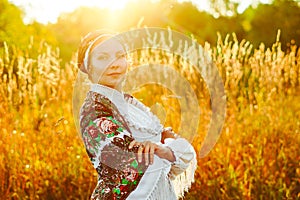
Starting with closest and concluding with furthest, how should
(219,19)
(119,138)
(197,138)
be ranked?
(119,138), (197,138), (219,19)

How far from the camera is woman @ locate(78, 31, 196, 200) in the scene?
2016 millimetres

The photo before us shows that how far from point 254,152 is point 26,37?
3654 millimetres

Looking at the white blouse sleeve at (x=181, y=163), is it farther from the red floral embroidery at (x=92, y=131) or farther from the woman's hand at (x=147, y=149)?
the red floral embroidery at (x=92, y=131)

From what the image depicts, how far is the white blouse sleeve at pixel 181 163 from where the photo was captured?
2.16 m

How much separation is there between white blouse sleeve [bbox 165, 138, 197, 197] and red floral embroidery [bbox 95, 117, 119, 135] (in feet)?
0.82

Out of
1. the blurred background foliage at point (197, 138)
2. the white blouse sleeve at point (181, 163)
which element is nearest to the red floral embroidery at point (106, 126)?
the white blouse sleeve at point (181, 163)

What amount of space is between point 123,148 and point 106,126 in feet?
0.31

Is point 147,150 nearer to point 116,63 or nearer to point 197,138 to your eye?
point 116,63

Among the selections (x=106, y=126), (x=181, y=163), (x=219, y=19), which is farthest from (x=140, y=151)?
(x=219, y=19)

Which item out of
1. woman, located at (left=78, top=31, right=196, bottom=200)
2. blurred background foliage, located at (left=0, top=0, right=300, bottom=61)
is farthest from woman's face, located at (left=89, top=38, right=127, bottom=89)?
blurred background foliage, located at (left=0, top=0, right=300, bottom=61)

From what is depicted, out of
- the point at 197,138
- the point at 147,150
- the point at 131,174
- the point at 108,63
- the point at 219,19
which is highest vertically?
the point at 219,19

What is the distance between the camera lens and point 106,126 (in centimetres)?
200

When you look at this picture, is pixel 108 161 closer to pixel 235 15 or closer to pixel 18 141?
pixel 18 141

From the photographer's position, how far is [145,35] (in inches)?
208
